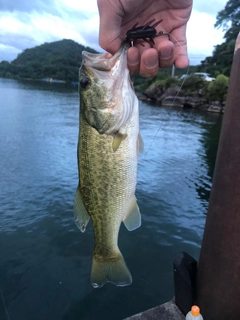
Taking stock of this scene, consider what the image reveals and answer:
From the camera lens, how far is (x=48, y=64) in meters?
117

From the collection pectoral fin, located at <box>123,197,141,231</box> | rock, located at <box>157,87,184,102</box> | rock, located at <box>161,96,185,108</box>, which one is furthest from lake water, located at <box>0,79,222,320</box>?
rock, located at <box>157,87,184,102</box>

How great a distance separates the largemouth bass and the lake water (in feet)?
10.6

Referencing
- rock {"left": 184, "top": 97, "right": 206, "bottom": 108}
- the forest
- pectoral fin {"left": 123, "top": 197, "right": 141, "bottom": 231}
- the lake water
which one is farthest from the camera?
the forest

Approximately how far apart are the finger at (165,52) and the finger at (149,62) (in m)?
0.05

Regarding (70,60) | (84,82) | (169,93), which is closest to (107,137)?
(84,82)

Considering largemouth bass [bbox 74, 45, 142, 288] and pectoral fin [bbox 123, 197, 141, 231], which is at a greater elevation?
largemouth bass [bbox 74, 45, 142, 288]

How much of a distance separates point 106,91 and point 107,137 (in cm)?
35

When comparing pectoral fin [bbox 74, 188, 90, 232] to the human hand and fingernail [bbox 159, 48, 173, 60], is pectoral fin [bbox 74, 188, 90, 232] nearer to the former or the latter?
the human hand

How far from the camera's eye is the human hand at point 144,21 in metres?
2.03

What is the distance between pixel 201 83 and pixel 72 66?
8076cm

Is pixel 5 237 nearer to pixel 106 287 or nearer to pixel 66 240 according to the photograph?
pixel 66 240

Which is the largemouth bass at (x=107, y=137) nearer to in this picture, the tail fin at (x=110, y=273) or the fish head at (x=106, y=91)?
the fish head at (x=106, y=91)

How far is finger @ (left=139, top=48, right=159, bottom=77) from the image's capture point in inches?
85.0

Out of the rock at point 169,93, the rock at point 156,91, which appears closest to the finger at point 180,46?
the rock at point 169,93
